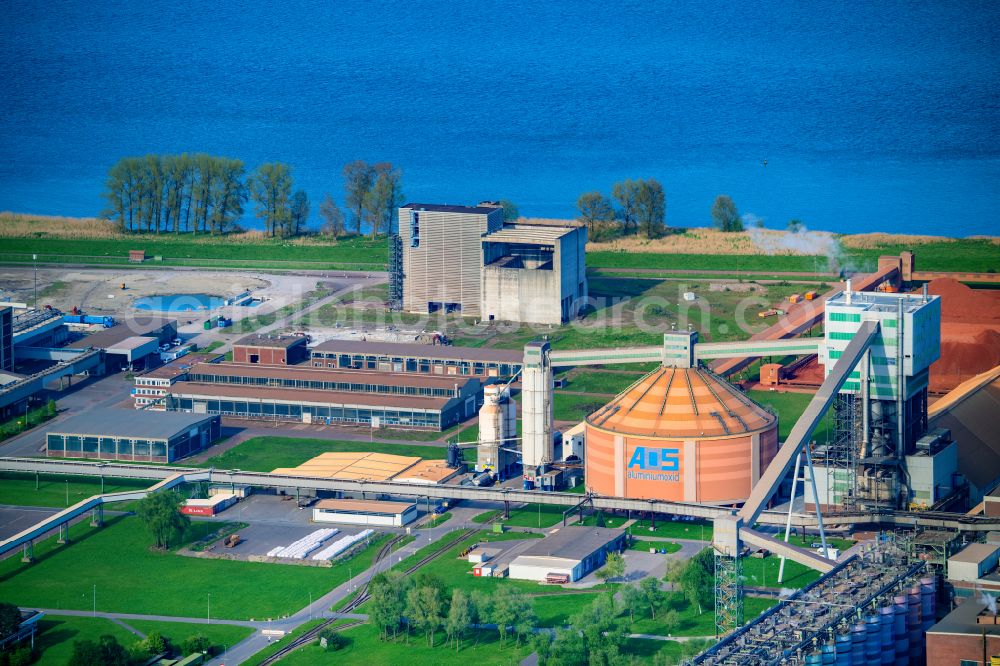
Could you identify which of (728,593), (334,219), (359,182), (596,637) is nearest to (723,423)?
(596,637)

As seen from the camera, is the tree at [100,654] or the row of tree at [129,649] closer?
the tree at [100,654]

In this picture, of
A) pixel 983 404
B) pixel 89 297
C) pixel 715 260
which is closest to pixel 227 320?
pixel 89 297

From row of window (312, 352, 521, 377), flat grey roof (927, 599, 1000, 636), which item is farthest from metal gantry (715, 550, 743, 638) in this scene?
row of window (312, 352, 521, 377)

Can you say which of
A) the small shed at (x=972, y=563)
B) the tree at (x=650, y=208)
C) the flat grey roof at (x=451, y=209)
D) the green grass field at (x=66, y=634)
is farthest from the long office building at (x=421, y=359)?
the tree at (x=650, y=208)

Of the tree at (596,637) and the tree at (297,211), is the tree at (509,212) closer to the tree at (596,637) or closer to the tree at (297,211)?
the tree at (297,211)

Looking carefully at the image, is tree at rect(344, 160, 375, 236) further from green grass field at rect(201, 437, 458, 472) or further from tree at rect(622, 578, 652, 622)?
tree at rect(622, 578, 652, 622)

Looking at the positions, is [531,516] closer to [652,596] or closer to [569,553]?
[569,553]
